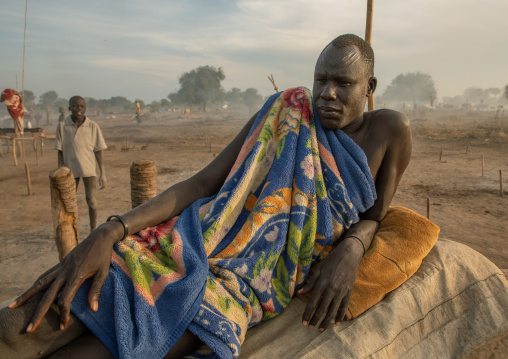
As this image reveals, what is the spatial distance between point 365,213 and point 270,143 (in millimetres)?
664

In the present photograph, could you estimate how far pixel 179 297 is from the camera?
4.50ft

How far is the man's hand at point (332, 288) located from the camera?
1.51m

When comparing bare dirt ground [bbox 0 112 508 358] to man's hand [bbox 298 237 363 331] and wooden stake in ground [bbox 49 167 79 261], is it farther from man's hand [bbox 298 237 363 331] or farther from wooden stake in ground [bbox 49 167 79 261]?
man's hand [bbox 298 237 363 331]

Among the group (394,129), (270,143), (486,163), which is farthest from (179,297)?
(486,163)

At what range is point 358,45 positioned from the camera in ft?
5.86

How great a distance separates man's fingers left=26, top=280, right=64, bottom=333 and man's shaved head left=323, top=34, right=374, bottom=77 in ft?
5.34

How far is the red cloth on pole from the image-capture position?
13.1 metres

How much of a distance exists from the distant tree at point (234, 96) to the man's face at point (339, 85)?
88.1m

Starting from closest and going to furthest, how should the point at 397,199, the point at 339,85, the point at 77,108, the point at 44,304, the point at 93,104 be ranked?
1. the point at 44,304
2. the point at 339,85
3. the point at 77,108
4. the point at 397,199
5. the point at 93,104

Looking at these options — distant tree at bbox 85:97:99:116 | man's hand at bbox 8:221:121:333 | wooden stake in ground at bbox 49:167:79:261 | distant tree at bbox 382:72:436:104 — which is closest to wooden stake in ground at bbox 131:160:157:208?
wooden stake in ground at bbox 49:167:79:261

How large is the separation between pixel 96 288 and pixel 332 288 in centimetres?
96

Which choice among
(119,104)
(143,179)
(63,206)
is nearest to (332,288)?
(143,179)

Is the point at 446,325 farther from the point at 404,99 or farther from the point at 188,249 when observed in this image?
the point at 404,99

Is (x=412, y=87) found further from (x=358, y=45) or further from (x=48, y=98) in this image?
(x=358, y=45)
